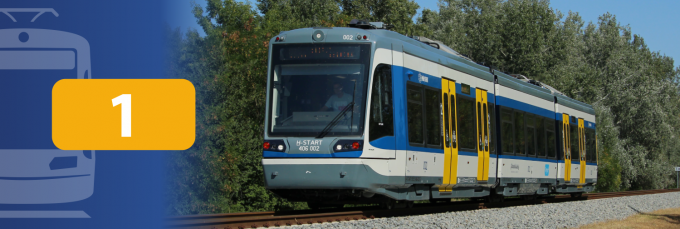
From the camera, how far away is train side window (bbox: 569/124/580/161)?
20.6 meters

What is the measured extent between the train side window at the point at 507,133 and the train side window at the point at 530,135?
3.96ft

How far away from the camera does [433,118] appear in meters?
11.7

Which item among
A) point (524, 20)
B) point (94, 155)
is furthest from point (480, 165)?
point (524, 20)

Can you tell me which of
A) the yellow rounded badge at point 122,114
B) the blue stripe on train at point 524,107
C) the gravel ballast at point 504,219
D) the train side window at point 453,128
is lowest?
the gravel ballast at point 504,219

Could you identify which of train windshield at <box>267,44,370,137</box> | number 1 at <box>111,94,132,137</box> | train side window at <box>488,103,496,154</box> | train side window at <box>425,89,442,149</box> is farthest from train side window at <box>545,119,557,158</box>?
number 1 at <box>111,94,132,137</box>

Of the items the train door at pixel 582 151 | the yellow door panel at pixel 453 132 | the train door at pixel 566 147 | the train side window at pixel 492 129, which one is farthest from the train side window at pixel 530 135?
the train door at pixel 582 151

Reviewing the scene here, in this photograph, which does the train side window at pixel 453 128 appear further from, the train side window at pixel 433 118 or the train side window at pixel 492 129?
the train side window at pixel 492 129

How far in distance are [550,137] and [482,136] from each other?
18.5ft

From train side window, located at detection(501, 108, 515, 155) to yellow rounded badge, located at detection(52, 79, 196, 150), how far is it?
12921mm

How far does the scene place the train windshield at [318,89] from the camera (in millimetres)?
9844

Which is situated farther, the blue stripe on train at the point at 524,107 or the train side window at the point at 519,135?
the train side window at the point at 519,135

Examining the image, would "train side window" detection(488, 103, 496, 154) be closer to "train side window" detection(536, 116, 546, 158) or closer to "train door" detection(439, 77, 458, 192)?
"train door" detection(439, 77, 458, 192)

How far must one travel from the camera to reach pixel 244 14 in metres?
33.8

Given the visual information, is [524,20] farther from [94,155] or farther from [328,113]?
[94,155]
